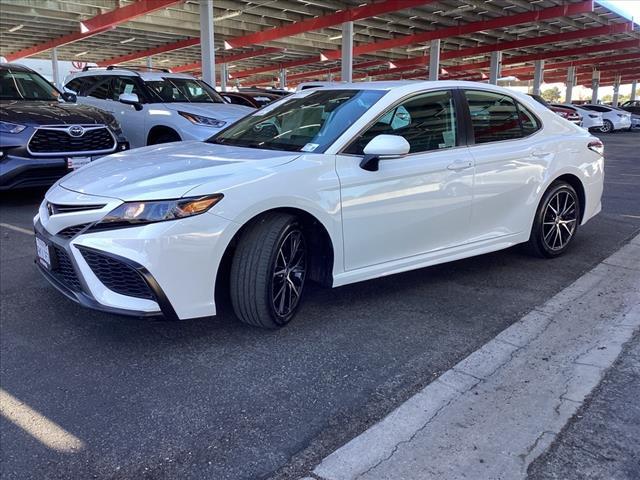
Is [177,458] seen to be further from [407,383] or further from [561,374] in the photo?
[561,374]

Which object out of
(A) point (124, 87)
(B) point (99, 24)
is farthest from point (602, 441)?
(B) point (99, 24)

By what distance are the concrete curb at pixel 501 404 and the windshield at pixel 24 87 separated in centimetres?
690

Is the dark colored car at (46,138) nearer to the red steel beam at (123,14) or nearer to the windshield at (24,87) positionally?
the windshield at (24,87)

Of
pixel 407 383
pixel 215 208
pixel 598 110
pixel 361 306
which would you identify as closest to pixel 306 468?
pixel 407 383

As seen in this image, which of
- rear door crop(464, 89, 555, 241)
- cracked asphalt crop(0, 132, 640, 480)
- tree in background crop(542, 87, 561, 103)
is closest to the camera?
cracked asphalt crop(0, 132, 640, 480)

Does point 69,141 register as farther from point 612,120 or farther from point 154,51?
point 612,120

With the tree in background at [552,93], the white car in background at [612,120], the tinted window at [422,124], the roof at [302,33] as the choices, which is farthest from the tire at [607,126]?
the tree in background at [552,93]

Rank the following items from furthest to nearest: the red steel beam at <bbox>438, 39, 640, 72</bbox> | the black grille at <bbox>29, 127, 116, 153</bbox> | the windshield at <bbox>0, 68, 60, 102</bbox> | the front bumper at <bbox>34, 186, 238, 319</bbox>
Answer: the red steel beam at <bbox>438, 39, 640, 72</bbox>
the windshield at <bbox>0, 68, 60, 102</bbox>
the black grille at <bbox>29, 127, 116, 153</bbox>
the front bumper at <bbox>34, 186, 238, 319</bbox>

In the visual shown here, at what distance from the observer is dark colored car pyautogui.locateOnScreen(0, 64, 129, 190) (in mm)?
6066

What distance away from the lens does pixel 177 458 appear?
2.26m

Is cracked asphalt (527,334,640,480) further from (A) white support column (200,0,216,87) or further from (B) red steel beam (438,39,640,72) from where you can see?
(B) red steel beam (438,39,640,72)

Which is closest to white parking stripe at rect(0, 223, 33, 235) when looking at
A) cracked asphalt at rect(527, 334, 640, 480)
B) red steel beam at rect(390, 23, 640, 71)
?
cracked asphalt at rect(527, 334, 640, 480)

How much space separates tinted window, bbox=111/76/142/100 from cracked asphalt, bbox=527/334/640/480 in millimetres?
7735

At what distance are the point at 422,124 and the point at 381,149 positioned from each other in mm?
717
